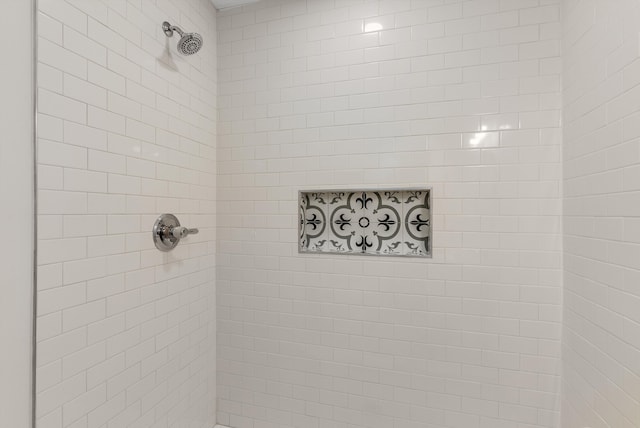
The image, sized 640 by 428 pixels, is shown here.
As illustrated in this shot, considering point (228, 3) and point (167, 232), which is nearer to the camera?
point (167, 232)

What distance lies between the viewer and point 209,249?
182 centimetres

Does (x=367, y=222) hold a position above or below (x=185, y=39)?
below

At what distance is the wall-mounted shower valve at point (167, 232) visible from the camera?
1.44 m

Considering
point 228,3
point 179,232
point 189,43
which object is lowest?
point 179,232

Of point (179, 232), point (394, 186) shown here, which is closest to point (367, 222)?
point (394, 186)

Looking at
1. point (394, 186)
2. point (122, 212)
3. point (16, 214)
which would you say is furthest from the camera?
point (394, 186)

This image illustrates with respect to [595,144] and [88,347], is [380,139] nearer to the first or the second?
[595,144]

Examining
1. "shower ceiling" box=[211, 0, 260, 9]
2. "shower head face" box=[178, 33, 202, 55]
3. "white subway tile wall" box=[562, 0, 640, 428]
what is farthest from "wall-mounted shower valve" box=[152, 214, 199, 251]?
"white subway tile wall" box=[562, 0, 640, 428]

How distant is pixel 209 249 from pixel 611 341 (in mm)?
1763

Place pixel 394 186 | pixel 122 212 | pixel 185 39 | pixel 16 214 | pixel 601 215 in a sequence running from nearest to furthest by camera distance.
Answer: pixel 16 214 < pixel 601 215 < pixel 122 212 < pixel 185 39 < pixel 394 186

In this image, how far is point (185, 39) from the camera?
1.41m

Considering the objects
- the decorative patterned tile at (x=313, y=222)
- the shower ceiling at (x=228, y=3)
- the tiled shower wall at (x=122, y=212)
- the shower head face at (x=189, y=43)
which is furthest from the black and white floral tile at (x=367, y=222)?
the shower ceiling at (x=228, y=3)

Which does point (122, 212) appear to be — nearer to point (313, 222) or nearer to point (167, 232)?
point (167, 232)

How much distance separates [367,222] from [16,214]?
54.2 inches
